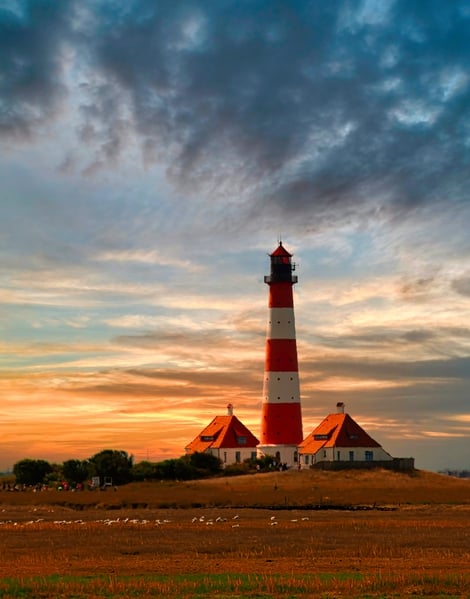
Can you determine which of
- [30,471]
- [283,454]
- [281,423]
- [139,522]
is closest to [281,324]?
[281,423]

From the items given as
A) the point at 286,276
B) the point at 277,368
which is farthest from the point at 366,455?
the point at 286,276

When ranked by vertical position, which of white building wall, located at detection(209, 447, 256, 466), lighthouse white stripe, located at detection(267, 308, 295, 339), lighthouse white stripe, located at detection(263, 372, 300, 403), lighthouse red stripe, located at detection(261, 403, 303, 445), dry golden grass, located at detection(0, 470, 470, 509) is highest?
lighthouse white stripe, located at detection(267, 308, 295, 339)

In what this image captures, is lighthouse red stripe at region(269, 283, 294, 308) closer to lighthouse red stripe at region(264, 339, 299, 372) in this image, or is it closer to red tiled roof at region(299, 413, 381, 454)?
lighthouse red stripe at region(264, 339, 299, 372)

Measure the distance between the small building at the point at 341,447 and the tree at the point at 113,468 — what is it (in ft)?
56.2

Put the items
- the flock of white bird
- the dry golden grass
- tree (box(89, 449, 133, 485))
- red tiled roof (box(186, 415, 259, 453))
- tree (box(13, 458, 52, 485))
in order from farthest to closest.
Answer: red tiled roof (box(186, 415, 259, 453)), tree (box(13, 458, 52, 485)), tree (box(89, 449, 133, 485)), the dry golden grass, the flock of white bird

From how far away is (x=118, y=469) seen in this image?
298 feet

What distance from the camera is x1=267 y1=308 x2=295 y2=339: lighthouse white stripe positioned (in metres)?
92.5

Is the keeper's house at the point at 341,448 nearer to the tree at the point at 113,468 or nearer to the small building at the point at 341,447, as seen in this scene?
the small building at the point at 341,447

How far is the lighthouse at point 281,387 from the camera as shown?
301 feet

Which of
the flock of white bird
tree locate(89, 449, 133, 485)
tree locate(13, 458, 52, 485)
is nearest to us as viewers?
the flock of white bird

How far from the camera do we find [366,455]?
96812 mm

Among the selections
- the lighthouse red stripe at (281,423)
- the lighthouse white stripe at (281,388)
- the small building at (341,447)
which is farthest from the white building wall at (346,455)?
the lighthouse white stripe at (281,388)

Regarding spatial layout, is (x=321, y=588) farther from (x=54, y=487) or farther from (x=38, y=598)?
(x=54, y=487)

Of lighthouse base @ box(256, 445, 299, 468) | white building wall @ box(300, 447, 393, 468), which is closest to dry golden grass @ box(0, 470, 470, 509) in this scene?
white building wall @ box(300, 447, 393, 468)
